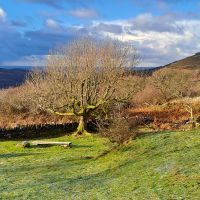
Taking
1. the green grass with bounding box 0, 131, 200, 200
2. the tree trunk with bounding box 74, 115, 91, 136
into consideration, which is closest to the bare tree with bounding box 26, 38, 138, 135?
the tree trunk with bounding box 74, 115, 91, 136

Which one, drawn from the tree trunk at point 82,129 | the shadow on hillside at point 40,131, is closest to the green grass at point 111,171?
the tree trunk at point 82,129

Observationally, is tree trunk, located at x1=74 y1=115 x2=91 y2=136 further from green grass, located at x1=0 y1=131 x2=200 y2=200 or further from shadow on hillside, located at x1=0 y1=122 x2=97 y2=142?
green grass, located at x1=0 y1=131 x2=200 y2=200

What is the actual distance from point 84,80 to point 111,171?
18864mm

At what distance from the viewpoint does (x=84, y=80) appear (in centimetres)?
3916

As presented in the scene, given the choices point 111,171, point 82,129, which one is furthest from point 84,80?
point 111,171

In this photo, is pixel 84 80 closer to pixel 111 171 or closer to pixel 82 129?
pixel 82 129

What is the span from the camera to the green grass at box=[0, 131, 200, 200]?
16203 mm

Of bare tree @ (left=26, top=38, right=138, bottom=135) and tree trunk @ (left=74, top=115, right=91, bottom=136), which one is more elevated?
bare tree @ (left=26, top=38, right=138, bottom=135)

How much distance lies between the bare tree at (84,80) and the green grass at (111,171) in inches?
361

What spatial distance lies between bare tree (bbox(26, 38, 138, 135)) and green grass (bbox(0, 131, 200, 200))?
918cm

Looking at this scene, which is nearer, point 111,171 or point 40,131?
point 111,171

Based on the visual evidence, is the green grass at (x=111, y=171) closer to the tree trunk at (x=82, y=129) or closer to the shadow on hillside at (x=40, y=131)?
the tree trunk at (x=82, y=129)

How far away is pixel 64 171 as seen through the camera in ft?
73.4

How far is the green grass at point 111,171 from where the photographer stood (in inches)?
638
